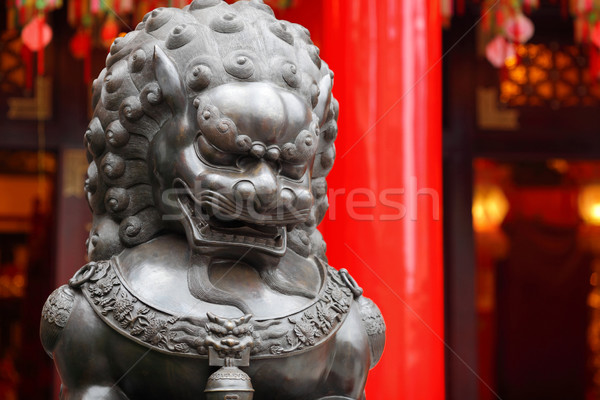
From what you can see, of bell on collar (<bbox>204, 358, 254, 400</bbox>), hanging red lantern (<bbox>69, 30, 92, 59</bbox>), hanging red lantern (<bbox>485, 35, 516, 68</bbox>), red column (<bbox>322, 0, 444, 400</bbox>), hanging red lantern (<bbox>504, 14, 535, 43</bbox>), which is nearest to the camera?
bell on collar (<bbox>204, 358, 254, 400</bbox>)

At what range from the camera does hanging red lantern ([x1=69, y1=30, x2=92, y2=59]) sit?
380 centimetres

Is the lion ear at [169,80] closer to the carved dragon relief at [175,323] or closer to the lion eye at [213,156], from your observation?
the lion eye at [213,156]

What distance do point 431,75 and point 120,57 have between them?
175 centimetres

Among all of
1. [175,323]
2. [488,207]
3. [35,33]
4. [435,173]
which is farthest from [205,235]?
[488,207]

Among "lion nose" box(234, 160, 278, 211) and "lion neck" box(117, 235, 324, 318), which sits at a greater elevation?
"lion nose" box(234, 160, 278, 211)

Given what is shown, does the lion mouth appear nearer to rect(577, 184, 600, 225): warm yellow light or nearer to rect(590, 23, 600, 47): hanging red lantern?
rect(590, 23, 600, 47): hanging red lantern

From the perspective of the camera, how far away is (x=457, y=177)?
435 cm

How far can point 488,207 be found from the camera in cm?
540

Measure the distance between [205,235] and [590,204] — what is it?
4.61 m

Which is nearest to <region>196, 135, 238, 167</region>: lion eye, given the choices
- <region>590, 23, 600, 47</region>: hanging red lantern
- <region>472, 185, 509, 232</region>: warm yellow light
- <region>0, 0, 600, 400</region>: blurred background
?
<region>0, 0, 600, 400</region>: blurred background

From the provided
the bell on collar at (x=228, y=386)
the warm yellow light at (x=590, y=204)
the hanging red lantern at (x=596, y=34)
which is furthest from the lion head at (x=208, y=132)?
the warm yellow light at (x=590, y=204)

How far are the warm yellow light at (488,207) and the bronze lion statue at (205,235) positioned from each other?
13.3 feet

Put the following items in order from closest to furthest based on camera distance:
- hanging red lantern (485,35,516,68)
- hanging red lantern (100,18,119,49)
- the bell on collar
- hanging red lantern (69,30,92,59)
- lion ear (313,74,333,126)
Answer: the bell on collar
lion ear (313,74,333,126)
hanging red lantern (100,18,119,49)
hanging red lantern (69,30,92,59)
hanging red lantern (485,35,516,68)

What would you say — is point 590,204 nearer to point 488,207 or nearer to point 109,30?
point 488,207
